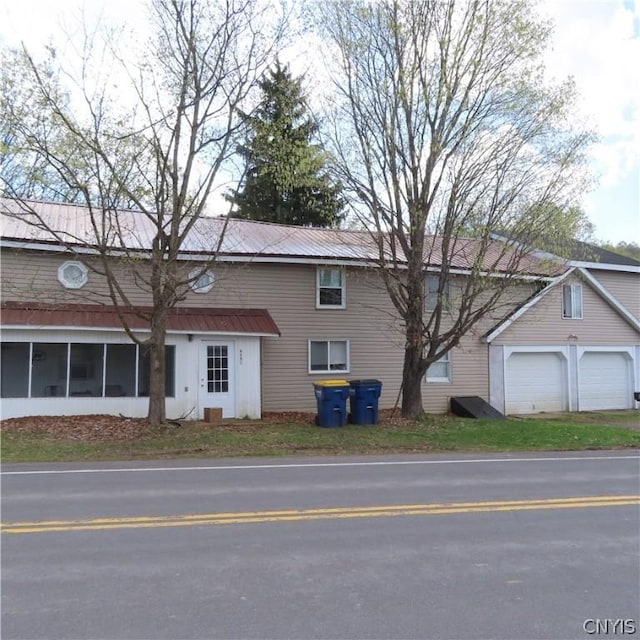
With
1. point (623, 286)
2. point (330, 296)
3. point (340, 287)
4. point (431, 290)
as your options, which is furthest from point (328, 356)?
point (623, 286)

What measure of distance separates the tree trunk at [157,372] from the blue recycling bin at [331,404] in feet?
13.4

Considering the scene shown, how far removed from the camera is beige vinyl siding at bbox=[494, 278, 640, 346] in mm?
22203

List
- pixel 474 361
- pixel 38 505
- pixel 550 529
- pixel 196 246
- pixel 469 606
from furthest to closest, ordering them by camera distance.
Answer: pixel 474 361, pixel 196 246, pixel 38 505, pixel 550 529, pixel 469 606

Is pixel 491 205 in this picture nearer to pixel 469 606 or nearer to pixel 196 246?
pixel 196 246

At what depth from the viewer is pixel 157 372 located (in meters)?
14.8

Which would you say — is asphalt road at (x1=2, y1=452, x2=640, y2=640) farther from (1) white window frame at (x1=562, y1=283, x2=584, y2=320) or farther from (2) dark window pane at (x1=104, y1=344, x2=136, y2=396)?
(1) white window frame at (x1=562, y1=283, x2=584, y2=320)

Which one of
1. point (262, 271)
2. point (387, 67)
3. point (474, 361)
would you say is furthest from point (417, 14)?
point (474, 361)

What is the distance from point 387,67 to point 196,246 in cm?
757

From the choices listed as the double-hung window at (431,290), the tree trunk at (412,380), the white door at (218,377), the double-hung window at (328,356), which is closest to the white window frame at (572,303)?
the double-hung window at (431,290)

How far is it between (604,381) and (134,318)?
57.7 ft

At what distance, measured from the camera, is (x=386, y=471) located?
10.2 metres

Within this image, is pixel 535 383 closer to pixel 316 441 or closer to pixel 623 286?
pixel 623 286

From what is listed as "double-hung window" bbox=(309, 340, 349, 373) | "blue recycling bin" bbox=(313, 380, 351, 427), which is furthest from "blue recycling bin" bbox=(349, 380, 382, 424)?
"double-hung window" bbox=(309, 340, 349, 373)

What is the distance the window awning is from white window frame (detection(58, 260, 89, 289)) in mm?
622
